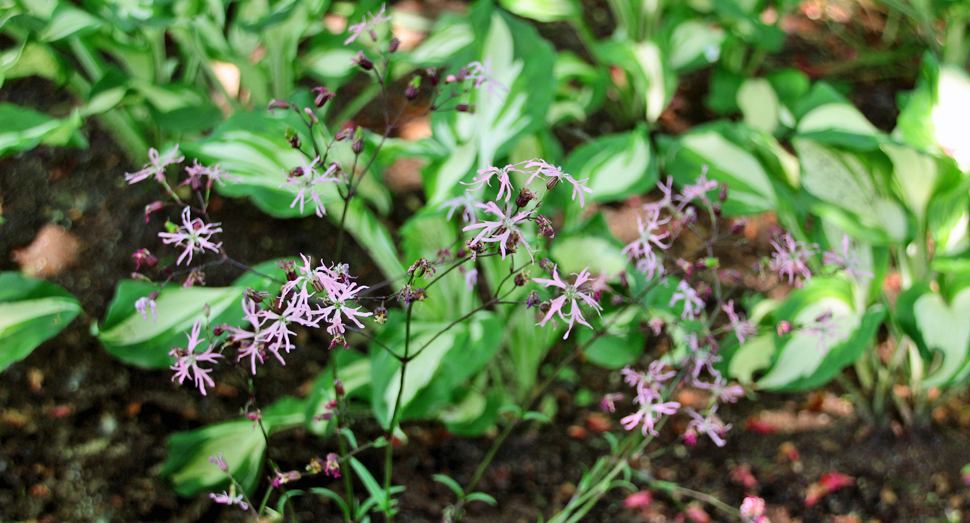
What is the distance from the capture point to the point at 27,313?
1180 mm

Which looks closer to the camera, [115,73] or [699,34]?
[115,73]

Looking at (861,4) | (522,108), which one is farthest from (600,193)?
(861,4)

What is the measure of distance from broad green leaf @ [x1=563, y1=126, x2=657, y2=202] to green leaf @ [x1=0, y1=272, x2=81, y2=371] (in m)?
1.02

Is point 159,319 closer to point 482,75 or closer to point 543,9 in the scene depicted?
point 482,75

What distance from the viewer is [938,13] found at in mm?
2418

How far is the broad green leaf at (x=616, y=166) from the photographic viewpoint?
148cm

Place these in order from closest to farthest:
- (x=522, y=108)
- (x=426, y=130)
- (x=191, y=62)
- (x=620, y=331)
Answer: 1. (x=620, y=331)
2. (x=522, y=108)
3. (x=191, y=62)
4. (x=426, y=130)

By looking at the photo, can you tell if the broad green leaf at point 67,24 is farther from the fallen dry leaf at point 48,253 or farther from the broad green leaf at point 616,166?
the broad green leaf at point 616,166

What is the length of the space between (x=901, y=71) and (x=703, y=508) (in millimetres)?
2123

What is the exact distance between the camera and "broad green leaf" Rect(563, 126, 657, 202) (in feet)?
4.85

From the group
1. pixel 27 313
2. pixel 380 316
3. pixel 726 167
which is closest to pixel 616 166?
pixel 726 167

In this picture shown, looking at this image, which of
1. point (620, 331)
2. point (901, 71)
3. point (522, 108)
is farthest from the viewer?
point (901, 71)

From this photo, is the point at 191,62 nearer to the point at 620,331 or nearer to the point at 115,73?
the point at 115,73

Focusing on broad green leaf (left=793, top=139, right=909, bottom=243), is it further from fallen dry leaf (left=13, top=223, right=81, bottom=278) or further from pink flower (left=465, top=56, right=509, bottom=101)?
fallen dry leaf (left=13, top=223, right=81, bottom=278)
